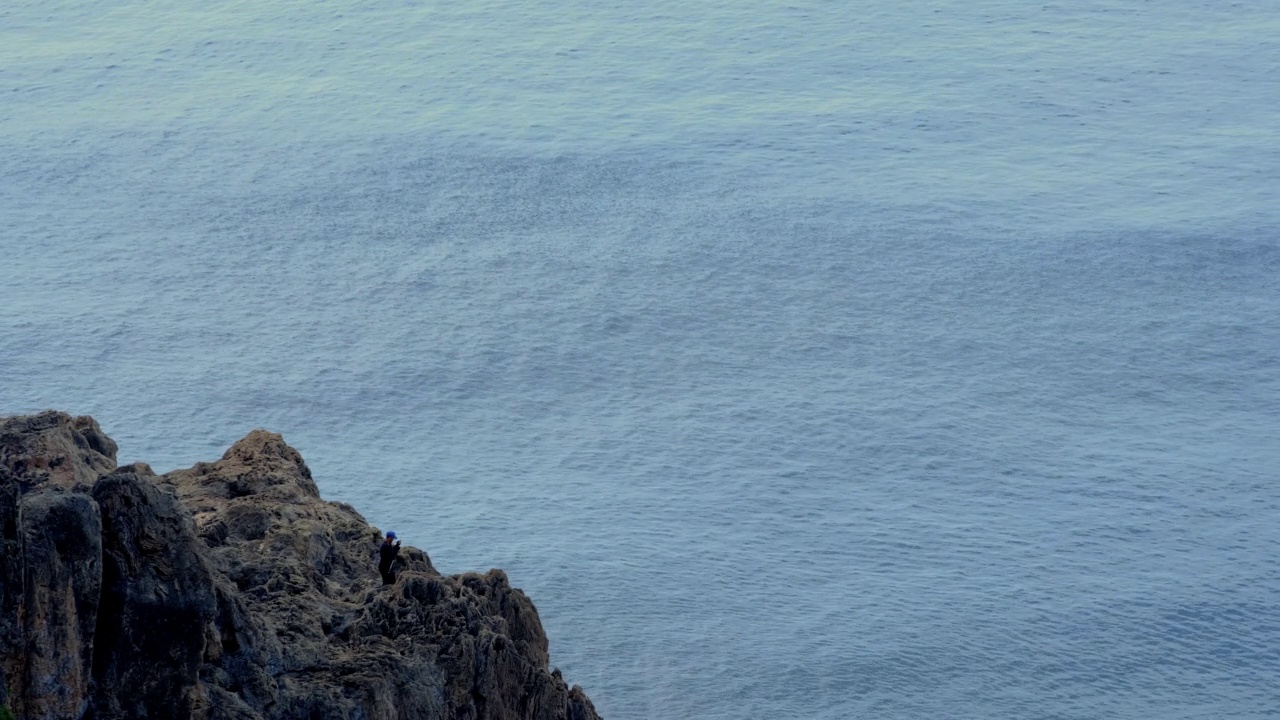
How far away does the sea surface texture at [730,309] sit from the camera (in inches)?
2739

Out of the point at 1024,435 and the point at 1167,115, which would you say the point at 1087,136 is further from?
the point at 1024,435

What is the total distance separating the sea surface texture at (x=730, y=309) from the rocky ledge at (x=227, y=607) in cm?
2845

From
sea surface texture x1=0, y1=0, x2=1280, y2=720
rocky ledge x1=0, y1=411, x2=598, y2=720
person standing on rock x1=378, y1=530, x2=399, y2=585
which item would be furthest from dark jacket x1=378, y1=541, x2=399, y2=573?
sea surface texture x1=0, y1=0, x2=1280, y2=720

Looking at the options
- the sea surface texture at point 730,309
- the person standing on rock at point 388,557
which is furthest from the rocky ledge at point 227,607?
the sea surface texture at point 730,309

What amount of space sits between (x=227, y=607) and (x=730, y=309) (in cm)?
6883

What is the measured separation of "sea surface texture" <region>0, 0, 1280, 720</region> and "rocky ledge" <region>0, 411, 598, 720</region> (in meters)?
28.4

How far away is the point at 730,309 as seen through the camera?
95375 mm

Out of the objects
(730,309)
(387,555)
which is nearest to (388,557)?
(387,555)

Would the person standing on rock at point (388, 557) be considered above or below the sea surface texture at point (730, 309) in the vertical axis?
above

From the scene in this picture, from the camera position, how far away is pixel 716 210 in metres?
103

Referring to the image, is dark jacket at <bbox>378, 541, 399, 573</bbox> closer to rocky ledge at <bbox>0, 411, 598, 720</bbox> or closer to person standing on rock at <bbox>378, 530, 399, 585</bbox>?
person standing on rock at <bbox>378, 530, 399, 585</bbox>

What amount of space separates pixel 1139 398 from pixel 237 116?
5786 centimetres

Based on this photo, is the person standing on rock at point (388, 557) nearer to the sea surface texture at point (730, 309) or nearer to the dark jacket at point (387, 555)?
the dark jacket at point (387, 555)

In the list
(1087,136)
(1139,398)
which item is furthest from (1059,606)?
(1087,136)
